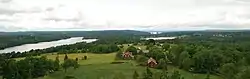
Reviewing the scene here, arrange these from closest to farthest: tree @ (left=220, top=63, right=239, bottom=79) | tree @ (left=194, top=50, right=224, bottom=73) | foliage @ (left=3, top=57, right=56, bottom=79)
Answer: tree @ (left=220, top=63, right=239, bottom=79)
foliage @ (left=3, top=57, right=56, bottom=79)
tree @ (left=194, top=50, right=224, bottom=73)

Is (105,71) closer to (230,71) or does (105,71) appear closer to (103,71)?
(103,71)

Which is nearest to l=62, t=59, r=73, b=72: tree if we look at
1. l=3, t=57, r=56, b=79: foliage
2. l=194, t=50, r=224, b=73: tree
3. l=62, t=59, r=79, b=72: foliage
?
l=62, t=59, r=79, b=72: foliage

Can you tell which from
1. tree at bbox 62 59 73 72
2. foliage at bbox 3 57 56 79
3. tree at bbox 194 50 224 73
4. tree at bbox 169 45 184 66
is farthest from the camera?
tree at bbox 169 45 184 66

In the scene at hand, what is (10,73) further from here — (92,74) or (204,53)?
(204,53)

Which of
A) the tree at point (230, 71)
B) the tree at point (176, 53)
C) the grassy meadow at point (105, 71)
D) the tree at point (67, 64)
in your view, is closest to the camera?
the tree at point (230, 71)

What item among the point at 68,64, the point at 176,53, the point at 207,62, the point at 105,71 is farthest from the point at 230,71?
the point at 68,64

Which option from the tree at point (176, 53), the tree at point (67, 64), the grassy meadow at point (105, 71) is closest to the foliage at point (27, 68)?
the grassy meadow at point (105, 71)

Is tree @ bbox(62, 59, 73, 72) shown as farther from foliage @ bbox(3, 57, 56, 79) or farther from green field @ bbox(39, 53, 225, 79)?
foliage @ bbox(3, 57, 56, 79)

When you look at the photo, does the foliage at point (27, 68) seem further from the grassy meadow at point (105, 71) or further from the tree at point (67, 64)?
the tree at point (67, 64)

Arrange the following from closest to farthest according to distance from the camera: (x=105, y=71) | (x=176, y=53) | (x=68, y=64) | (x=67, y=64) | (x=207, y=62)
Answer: (x=67, y=64)
(x=68, y=64)
(x=105, y=71)
(x=207, y=62)
(x=176, y=53)

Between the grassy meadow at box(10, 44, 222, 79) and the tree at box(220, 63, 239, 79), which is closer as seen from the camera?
the tree at box(220, 63, 239, 79)

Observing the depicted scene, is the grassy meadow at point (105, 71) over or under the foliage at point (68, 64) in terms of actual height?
under
